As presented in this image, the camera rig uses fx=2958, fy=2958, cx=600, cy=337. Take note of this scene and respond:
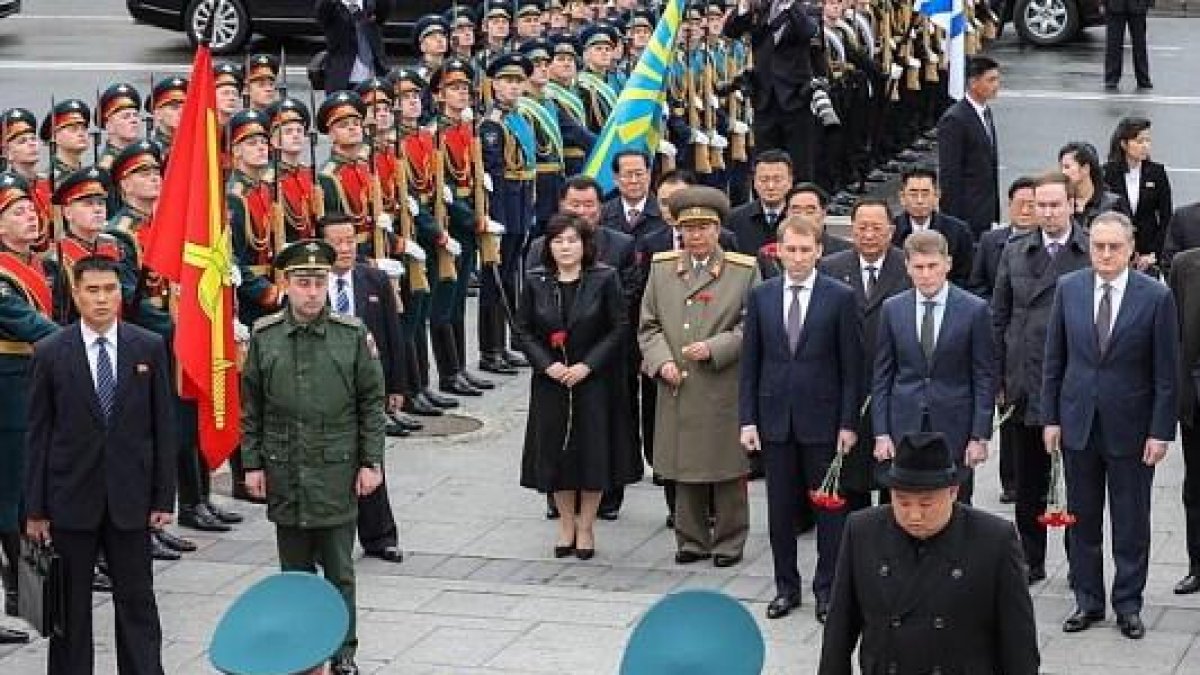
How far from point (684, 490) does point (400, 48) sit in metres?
18.1

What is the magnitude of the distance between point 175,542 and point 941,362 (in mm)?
3816

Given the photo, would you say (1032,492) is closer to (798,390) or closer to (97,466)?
(798,390)

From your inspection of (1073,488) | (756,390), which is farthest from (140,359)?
(1073,488)

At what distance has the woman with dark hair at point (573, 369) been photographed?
13672mm

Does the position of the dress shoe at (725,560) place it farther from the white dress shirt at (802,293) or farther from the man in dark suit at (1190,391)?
the man in dark suit at (1190,391)

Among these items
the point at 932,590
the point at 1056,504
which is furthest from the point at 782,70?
the point at 932,590

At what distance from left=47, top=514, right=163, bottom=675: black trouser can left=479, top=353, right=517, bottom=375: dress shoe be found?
6.30 m

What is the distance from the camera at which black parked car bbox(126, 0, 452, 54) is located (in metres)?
30.2

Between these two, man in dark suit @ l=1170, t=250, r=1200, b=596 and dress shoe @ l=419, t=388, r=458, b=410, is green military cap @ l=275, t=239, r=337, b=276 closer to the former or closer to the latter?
man in dark suit @ l=1170, t=250, r=1200, b=596

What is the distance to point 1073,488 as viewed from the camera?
12.5 meters

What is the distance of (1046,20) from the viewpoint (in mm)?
32062

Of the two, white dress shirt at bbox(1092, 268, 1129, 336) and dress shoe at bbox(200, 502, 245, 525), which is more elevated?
white dress shirt at bbox(1092, 268, 1129, 336)

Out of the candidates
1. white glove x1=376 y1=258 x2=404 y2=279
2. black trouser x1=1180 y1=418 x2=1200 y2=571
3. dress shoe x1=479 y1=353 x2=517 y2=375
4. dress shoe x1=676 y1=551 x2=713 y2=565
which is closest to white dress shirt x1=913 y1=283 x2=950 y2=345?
black trouser x1=1180 y1=418 x2=1200 y2=571

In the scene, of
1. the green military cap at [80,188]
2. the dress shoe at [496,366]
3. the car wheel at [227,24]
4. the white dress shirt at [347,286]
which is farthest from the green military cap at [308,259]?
the car wheel at [227,24]
